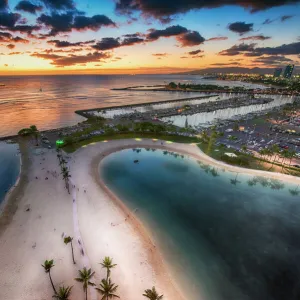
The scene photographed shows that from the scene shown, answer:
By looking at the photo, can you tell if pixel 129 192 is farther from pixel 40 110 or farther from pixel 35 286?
pixel 40 110

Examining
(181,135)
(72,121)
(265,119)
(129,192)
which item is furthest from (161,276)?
(265,119)

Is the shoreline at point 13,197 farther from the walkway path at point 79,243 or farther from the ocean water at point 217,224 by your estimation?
the ocean water at point 217,224

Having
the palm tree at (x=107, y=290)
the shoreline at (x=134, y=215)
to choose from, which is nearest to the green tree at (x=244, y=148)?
the shoreline at (x=134, y=215)

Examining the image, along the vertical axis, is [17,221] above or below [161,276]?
above

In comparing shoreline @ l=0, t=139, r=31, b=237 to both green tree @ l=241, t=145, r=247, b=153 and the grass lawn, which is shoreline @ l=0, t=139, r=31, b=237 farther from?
green tree @ l=241, t=145, r=247, b=153

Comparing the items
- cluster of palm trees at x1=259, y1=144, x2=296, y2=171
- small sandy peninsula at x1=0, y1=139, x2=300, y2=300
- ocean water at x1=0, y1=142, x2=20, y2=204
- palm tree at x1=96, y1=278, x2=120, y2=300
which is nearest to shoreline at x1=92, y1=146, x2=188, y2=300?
small sandy peninsula at x1=0, y1=139, x2=300, y2=300

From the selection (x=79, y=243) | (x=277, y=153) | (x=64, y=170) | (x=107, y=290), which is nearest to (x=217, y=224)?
(x=107, y=290)

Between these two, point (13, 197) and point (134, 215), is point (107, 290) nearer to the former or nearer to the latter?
point (134, 215)
